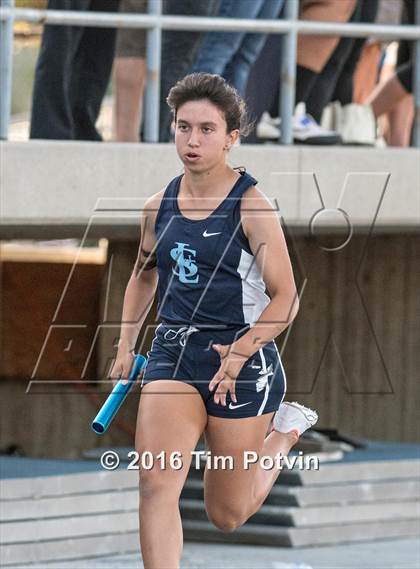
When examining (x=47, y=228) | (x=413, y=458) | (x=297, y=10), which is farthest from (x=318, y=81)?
(x=413, y=458)

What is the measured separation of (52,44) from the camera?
744cm

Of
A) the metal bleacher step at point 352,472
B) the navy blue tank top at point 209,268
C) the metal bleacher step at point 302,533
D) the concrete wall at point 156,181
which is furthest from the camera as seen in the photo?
the metal bleacher step at point 352,472

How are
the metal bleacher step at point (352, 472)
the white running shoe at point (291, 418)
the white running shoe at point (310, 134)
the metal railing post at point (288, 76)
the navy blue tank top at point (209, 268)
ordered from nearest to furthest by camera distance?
the navy blue tank top at point (209, 268)
the white running shoe at point (291, 418)
the metal railing post at point (288, 76)
the white running shoe at point (310, 134)
the metal bleacher step at point (352, 472)

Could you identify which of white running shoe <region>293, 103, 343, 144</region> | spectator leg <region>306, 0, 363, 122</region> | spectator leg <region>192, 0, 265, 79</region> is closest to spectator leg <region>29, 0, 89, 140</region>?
spectator leg <region>192, 0, 265, 79</region>

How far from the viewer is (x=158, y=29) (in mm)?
7656

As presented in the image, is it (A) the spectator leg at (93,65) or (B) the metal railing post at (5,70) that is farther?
(A) the spectator leg at (93,65)

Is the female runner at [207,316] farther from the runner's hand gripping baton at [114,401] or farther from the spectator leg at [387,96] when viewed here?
the spectator leg at [387,96]

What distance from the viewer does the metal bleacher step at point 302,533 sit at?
9469 mm

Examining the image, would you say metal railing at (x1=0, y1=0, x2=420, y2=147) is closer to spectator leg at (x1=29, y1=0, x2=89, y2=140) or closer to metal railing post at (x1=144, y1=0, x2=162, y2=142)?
metal railing post at (x1=144, y1=0, x2=162, y2=142)

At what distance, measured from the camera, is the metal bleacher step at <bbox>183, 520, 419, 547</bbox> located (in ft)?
31.1

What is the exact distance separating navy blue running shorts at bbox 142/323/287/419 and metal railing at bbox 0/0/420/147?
7.73 feet

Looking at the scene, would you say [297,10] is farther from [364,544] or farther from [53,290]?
[53,290]

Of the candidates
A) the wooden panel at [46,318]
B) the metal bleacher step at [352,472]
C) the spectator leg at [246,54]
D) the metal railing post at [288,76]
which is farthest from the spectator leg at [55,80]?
the wooden panel at [46,318]

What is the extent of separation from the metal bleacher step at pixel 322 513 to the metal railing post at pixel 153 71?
9.31ft
